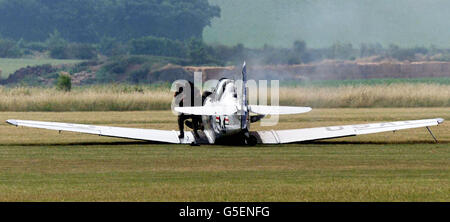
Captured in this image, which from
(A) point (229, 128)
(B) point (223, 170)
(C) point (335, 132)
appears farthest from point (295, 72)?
(B) point (223, 170)

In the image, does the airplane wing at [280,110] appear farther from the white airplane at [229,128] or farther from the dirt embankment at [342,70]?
the dirt embankment at [342,70]

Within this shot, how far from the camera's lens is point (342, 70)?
51094 mm

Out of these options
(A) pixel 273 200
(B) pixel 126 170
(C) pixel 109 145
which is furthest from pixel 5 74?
(A) pixel 273 200

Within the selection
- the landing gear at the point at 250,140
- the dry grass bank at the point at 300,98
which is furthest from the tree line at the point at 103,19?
the landing gear at the point at 250,140

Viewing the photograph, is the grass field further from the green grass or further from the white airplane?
the green grass

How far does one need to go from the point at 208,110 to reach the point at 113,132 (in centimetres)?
306

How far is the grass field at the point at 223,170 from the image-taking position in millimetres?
14633

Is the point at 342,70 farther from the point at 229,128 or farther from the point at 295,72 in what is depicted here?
the point at 229,128

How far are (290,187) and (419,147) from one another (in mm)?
8672

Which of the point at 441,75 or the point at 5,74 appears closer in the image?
the point at 441,75

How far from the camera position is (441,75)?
5775 cm

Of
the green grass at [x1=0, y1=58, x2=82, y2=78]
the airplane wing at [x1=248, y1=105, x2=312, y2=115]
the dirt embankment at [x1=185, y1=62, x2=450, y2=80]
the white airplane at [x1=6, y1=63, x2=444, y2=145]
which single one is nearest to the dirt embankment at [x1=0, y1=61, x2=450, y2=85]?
the dirt embankment at [x1=185, y1=62, x2=450, y2=80]
